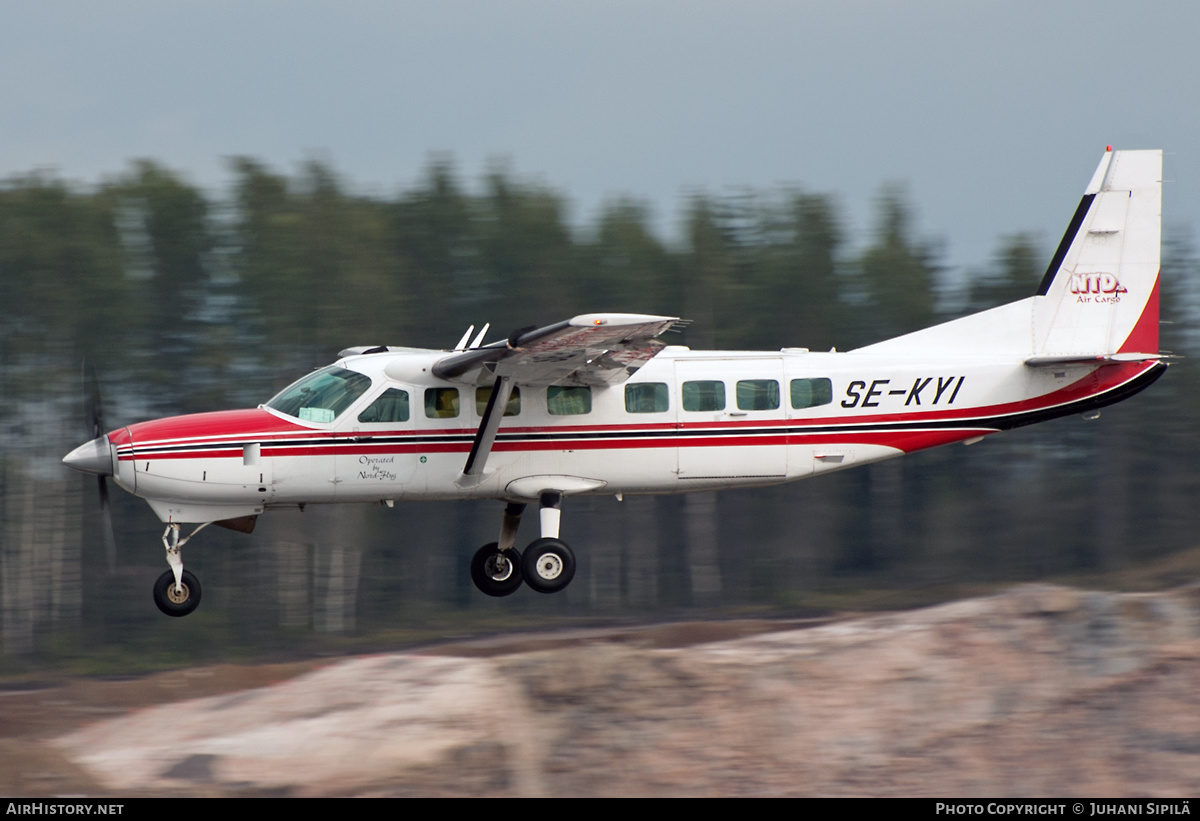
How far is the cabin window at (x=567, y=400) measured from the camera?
16750 mm

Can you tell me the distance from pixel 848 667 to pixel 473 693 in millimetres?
8616

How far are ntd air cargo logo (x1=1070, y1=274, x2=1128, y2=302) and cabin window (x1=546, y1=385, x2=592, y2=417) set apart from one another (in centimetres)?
677

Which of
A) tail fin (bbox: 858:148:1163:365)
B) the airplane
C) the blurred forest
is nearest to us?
the airplane

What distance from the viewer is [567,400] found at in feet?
Result: 55.1

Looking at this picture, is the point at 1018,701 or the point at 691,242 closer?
the point at 1018,701

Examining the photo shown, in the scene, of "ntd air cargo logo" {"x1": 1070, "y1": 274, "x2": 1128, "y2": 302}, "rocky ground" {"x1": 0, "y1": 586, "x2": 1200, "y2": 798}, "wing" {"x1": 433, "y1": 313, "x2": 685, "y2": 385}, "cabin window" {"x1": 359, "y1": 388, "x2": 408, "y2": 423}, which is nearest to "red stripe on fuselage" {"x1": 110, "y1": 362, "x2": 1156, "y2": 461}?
"cabin window" {"x1": 359, "y1": 388, "x2": 408, "y2": 423}

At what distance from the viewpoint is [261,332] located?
43.5 metres

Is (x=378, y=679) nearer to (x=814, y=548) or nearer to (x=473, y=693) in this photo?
(x=473, y=693)

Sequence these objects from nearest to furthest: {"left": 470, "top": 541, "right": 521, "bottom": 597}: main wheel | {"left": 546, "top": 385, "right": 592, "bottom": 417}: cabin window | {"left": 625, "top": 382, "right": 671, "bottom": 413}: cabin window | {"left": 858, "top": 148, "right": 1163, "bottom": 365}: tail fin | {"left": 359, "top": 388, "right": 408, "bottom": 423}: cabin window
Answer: {"left": 359, "top": 388, "right": 408, "bottom": 423}: cabin window, {"left": 546, "top": 385, "right": 592, "bottom": 417}: cabin window, {"left": 625, "top": 382, "right": 671, "bottom": 413}: cabin window, {"left": 470, "top": 541, "right": 521, "bottom": 597}: main wheel, {"left": 858, "top": 148, "right": 1163, "bottom": 365}: tail fin

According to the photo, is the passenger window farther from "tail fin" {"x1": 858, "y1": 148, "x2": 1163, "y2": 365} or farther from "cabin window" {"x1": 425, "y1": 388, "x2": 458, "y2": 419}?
"cabin window" {"x1": 425, "y1": 388, "x2": 458, "y2": 419}

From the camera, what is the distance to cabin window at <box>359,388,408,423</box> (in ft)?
54.6

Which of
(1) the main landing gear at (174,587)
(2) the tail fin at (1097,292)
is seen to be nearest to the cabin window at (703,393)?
(2) the tail fin at (1097,292)
